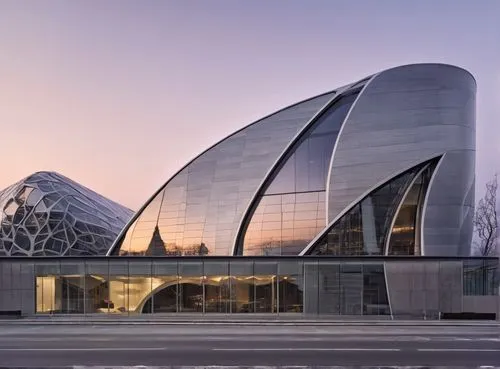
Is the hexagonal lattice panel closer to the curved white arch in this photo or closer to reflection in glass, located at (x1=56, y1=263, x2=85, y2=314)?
reflection in glass, located at (x1=56, y1=263, x2=85, y2=314)

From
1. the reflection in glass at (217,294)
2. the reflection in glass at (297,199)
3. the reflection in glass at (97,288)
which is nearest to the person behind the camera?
the reflection in glass at (217,294)

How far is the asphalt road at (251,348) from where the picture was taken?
1335 cm

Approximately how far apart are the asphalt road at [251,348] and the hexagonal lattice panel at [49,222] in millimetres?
24095

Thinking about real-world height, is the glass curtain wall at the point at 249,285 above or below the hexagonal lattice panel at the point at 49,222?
below

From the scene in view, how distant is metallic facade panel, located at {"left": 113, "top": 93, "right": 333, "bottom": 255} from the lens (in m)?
36.5

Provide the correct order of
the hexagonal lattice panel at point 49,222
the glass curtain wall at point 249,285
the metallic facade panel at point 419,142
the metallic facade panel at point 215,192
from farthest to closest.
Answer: the hexagonal lattice panel at point 49,222 < the metallic facade panel at point 215,192 < the metallic facade panel at point 419,142 < the glass curtain wall at point 249,285

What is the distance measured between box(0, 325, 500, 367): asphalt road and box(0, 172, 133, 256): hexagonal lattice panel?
79.1 feet

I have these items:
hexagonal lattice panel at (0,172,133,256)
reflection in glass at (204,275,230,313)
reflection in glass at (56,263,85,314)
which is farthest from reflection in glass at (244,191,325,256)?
hexagonal lattice panel at (0,172,133,256)

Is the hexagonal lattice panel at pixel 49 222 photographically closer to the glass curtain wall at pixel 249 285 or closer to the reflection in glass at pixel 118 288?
the glass curtain wall at pixel 249 285

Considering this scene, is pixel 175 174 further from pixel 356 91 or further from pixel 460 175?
pixel 460 175

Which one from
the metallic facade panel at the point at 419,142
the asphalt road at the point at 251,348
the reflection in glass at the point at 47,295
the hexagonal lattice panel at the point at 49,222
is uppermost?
the metallic facade panel at the point at 419,142

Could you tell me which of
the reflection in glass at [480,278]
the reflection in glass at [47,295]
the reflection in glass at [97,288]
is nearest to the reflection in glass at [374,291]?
the reflection in glass at [480,278]

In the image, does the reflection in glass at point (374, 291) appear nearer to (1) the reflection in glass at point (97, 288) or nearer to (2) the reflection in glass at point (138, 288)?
(2) the reflection in glass at point (138, 288)

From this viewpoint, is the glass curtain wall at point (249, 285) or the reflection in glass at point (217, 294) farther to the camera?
the reflection in glass at point (217, 294)
